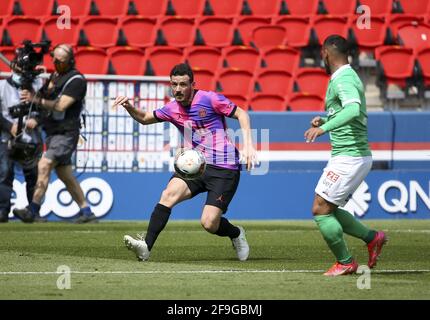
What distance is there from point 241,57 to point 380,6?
345 centimetres

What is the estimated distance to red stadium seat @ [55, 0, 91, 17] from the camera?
2186 centimetres

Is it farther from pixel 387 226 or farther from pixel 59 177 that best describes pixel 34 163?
pixel 387 226

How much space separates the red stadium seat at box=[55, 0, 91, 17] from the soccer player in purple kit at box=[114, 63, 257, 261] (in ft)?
37.2

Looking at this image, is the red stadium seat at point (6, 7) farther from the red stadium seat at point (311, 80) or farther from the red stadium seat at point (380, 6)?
the red stadium seat at point (380, 6)

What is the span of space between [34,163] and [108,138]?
1.31 meters

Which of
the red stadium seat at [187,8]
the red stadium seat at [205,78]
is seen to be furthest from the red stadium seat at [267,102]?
the red stadium seat at [187,8]

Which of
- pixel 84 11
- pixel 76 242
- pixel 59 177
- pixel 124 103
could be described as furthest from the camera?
pixel 84 11

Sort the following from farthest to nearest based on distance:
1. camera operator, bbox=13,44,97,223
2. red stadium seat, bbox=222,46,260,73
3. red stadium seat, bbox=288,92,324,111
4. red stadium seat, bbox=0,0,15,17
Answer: red stadium seat, bbox=0,0,15,17 < red stadium seat, bbox=222,46,260,73 < red stadium seat, bbox=288,92,324,111 < camera operator, bbox=13,44,97,223

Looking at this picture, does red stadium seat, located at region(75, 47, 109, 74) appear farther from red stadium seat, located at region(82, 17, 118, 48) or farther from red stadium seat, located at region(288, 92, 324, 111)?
red stadium seat, located at region(288, 92, 324, 111)

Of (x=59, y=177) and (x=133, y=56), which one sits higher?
(x=133, y=56)

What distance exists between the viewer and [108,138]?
16453 mm

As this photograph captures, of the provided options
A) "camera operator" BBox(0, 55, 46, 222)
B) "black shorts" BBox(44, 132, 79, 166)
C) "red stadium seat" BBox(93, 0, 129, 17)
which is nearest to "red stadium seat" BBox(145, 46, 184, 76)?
"red stadium seat" BBox(93, 0, 129, 17)
